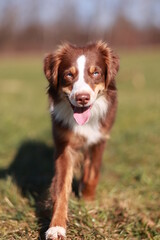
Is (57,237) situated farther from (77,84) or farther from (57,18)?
(57,18)

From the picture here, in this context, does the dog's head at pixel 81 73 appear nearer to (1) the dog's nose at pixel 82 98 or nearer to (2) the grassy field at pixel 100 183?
(1) the dog's nose at pixel 82 98

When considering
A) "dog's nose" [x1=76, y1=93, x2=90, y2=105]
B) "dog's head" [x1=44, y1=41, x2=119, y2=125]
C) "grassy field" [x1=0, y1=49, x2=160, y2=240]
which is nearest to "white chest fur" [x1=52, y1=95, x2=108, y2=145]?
"dog's head" [x1=44, y1=41, x2=119, y2=125]

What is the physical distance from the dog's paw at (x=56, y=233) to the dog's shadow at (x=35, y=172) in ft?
0.63

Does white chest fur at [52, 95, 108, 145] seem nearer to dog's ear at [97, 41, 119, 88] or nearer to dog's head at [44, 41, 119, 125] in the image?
dog's head at [44, 41, 119, 125]

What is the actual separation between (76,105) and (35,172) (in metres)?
2.37

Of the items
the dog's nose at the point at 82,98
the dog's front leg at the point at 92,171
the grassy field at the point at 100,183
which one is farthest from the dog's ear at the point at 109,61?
the grassy field at the point at 100,183

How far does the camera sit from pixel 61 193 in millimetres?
3936

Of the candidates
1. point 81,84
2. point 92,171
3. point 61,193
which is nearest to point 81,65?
point 81,84

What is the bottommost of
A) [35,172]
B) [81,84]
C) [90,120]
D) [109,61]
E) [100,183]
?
[35,172]

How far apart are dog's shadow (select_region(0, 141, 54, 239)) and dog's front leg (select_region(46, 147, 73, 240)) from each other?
0.68ft

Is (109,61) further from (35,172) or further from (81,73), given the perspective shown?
(35,172)

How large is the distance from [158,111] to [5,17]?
57179 millimetres

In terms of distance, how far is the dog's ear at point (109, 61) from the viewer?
427 centimetres

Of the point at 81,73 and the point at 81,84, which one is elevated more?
the point at 81,73
